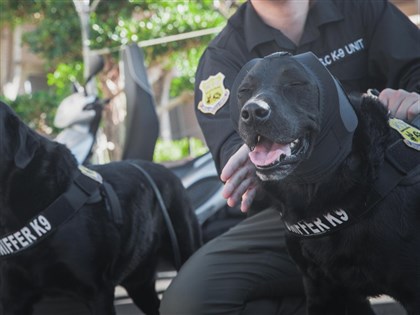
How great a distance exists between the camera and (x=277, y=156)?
193 cm

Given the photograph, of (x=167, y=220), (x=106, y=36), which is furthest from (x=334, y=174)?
(x=106, y=36)

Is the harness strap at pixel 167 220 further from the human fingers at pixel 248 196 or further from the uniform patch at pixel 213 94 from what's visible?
the human fingers at pixel 248 196

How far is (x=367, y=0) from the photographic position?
2852 mm

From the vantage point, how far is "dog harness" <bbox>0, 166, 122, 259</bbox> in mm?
2852

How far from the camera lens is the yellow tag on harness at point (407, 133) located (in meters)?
2.20

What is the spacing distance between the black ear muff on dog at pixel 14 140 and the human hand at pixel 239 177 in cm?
102

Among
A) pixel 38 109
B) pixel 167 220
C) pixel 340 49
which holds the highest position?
pixel 340 49

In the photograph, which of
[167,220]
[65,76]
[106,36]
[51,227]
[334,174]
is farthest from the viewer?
[65,76]

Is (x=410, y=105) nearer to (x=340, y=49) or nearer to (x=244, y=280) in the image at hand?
(x=340, y=49)

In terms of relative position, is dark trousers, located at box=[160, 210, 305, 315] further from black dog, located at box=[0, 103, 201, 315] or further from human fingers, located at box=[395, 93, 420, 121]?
human fingers, located at box=[395, 93, 420, 121]

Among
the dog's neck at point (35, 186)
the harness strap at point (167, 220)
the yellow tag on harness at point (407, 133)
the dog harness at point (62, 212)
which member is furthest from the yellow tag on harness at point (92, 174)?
the yellow tag on harness at point (407, 133)

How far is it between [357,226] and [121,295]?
299 cm

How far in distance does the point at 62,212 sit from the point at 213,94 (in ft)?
2.60

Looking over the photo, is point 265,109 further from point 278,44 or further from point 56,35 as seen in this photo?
point 56,35
